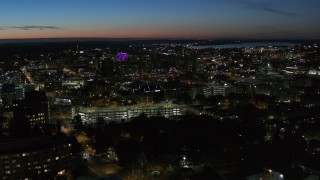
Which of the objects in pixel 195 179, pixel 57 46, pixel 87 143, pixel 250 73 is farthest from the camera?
pixel 57 46

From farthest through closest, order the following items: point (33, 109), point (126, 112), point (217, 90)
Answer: point (217, 90) → point (126, 112) → point (33, 109)

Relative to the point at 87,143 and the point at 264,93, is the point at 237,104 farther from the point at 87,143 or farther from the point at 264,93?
the point at 87,143

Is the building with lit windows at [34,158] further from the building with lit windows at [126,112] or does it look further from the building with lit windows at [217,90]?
the building with lit windows at [217,90]

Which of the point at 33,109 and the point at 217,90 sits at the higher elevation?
the point at 33,109

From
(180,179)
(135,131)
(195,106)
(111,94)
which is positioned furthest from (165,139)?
(111,94)

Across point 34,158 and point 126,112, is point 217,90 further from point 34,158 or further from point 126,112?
point 34,158

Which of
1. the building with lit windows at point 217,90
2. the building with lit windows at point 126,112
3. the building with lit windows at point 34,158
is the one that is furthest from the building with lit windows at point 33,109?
the building with lit windows at point 217,90

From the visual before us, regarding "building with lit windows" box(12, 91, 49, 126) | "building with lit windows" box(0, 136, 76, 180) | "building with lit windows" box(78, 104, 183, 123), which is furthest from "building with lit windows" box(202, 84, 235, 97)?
"building with lit windows" box(0, 136, 76, 180)

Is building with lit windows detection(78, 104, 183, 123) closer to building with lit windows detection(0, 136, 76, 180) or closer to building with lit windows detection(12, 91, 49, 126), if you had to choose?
building with lit windows detection(12, 91, 49, 126)

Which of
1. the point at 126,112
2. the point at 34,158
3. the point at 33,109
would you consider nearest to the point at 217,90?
the point at 126,112
